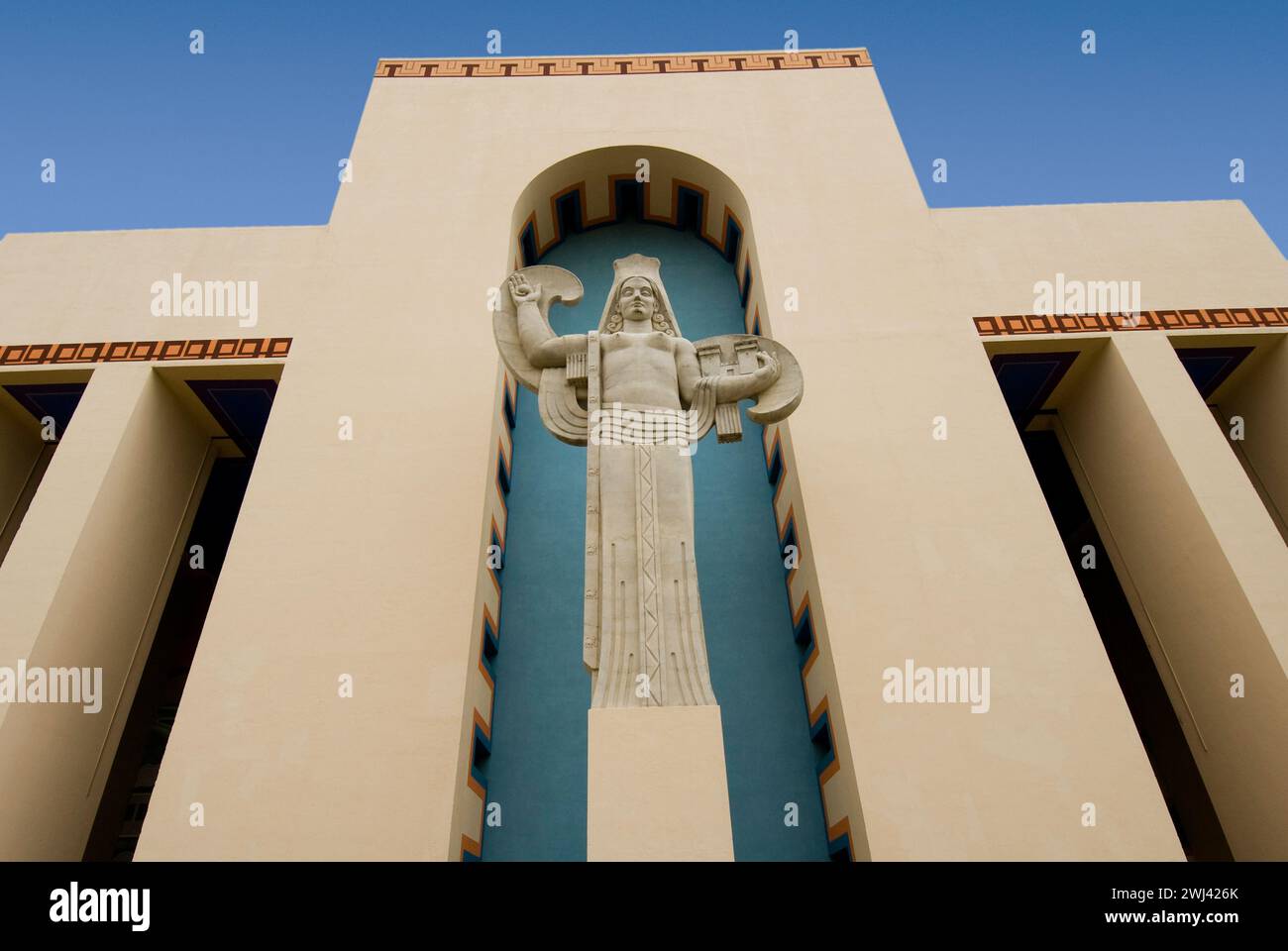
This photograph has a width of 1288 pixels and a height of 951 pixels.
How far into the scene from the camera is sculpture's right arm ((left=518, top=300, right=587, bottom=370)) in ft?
20.9

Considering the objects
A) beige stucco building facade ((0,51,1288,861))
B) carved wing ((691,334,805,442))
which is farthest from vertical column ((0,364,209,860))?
carved wing ((691,334,805,442))

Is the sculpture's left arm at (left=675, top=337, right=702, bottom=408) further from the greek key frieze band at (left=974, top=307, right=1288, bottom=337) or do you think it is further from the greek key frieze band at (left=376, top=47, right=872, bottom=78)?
the greek key frieze band at (left=376, top=47, right=872, bottom=78)

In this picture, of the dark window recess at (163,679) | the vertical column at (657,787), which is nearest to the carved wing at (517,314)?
the vertical column at (657,787)

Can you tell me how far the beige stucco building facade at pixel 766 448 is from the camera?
Result: 625cm

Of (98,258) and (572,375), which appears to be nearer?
(572,375)

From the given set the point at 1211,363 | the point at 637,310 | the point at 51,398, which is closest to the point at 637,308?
the point at 637,310

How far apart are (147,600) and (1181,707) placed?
429 inches

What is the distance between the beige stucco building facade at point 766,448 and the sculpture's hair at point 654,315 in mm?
2137

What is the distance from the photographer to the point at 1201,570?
7.82m

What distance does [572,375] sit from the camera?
626 centimetres

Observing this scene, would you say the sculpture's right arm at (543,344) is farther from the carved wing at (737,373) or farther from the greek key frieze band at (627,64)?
the greek key frieze band at (627,64)

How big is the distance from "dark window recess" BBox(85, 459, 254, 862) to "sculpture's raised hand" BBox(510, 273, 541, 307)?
6038 mm
